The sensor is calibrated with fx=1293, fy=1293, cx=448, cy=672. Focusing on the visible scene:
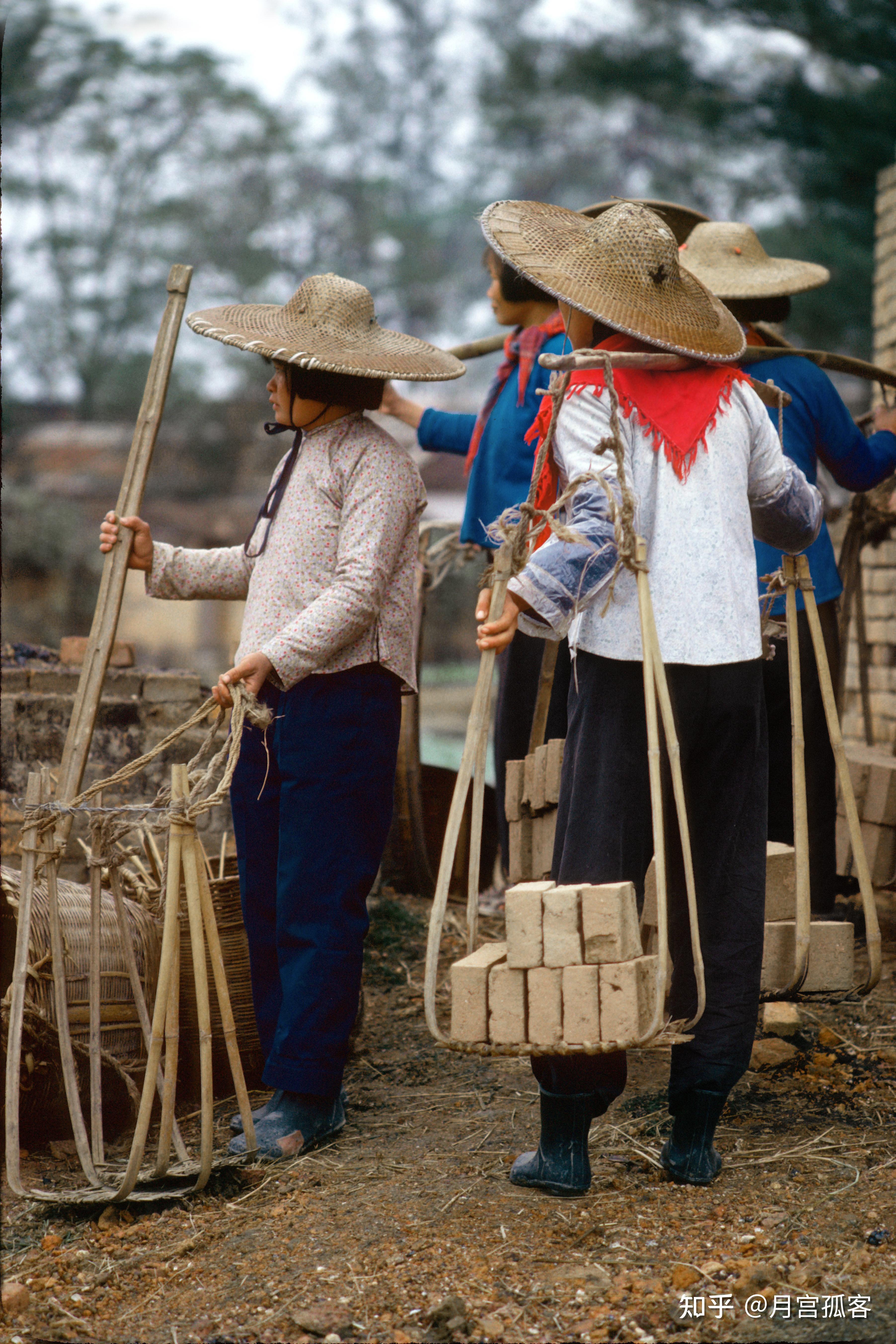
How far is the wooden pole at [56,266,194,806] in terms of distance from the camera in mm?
2812

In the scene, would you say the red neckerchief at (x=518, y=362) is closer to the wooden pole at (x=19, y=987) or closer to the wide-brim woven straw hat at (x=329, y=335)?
the wide-brim woven straw hat at (x=329, y=335)

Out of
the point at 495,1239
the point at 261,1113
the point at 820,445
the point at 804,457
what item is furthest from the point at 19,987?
the point at 820,445

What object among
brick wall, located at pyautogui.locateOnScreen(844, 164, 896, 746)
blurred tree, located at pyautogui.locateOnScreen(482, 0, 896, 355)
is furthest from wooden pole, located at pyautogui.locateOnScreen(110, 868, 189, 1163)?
blurred tree, located at pyautogui.locateOnScreen(482, 0, 896, 355)

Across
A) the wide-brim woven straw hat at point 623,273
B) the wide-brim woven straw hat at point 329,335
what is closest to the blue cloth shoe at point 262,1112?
Result: the wide-brim woven straw hat at point 329,335

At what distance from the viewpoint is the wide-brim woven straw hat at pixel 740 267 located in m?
3.51

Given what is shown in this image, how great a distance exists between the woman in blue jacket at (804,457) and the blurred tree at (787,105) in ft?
16.9

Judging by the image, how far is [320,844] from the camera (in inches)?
111

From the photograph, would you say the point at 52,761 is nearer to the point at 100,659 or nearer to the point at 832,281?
the point at 100,659

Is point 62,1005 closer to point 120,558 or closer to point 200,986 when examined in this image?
point 200,986

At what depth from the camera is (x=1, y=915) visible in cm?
326

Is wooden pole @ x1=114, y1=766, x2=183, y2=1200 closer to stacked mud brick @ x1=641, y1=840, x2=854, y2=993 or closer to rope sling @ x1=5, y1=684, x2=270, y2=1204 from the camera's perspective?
rope sling @ x1=5, y1=684, x2=270, y2=1204

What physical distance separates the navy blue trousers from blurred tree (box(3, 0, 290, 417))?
16.5m

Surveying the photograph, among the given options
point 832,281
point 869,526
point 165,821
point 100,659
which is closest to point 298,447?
point 100,659

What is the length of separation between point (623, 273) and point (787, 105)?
763cm
